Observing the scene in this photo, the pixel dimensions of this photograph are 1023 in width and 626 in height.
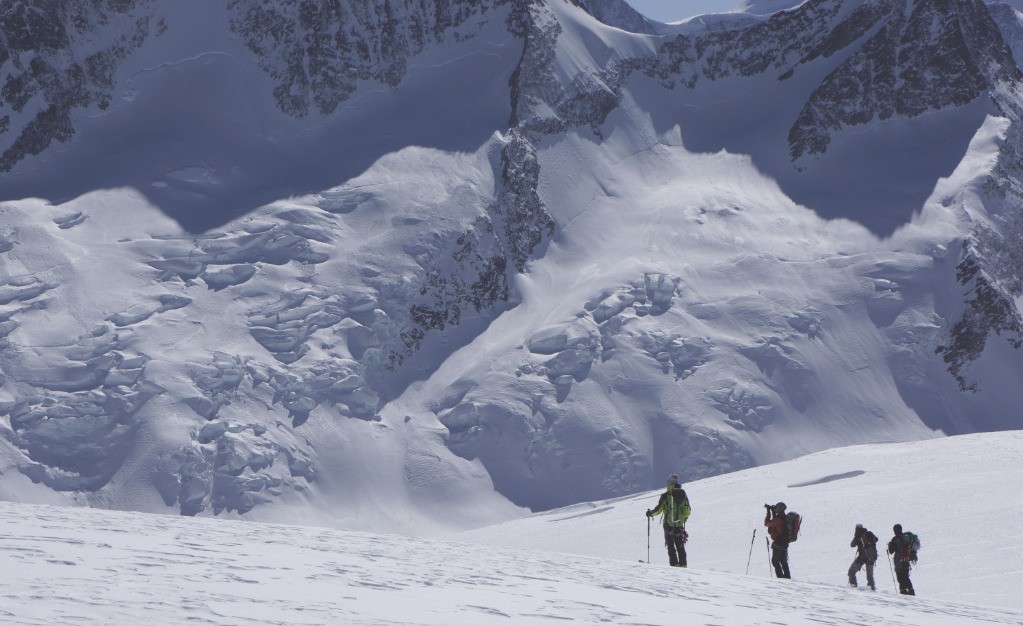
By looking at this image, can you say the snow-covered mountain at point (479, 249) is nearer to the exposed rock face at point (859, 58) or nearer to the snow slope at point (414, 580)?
the exposed rock face at point (859, 58)

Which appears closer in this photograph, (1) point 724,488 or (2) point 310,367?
(1) point 724,488

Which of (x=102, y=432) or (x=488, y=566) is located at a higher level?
(x=102, y=432)

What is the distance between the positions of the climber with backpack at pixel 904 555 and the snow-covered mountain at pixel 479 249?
44.8 meters

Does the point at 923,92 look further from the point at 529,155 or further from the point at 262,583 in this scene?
the point at 262,583

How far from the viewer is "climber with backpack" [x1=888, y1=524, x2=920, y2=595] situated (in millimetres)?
20406

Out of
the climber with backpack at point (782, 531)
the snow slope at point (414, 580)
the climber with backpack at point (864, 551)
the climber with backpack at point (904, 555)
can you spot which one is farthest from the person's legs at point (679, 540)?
the climber with backpack at point (904, 555)

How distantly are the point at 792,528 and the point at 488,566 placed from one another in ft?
23.7

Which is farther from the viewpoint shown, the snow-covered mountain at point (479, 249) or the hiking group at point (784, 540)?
the snow-covered mountain at point (479, 249)

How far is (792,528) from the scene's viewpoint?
21125mm

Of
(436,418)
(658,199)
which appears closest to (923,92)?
(658,199)

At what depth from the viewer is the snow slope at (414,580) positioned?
10531 mm

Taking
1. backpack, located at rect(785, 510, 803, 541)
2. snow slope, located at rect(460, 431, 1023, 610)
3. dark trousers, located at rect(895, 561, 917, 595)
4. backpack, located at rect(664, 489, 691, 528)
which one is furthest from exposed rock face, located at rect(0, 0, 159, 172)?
dark trousers, located at rect(895, 561, 917, 595)

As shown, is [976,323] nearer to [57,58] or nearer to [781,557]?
[781,557]

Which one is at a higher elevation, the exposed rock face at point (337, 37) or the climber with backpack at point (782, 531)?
the exposed rock face at point (337, 37)
